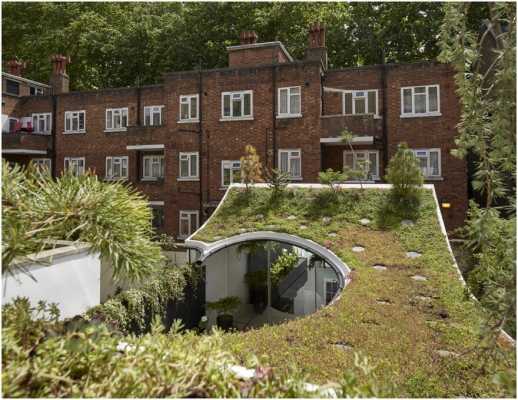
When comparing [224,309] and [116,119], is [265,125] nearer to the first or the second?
[116,119]

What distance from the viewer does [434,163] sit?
17.2 meters

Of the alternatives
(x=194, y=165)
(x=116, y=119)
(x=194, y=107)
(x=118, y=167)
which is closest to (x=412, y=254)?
(x=194, y=165)

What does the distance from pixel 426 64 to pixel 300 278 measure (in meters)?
11.8

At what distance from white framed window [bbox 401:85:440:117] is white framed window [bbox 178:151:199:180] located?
1012cm

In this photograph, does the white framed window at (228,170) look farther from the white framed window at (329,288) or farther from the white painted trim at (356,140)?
the white framed window at (329,288)

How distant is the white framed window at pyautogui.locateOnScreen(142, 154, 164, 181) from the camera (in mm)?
22297

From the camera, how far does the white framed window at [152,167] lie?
73.2 ft

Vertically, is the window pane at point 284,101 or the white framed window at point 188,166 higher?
the window pane at point 284,101

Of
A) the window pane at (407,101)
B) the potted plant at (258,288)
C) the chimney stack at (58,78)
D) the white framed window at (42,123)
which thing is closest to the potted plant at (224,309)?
the potted plant at (258,288)

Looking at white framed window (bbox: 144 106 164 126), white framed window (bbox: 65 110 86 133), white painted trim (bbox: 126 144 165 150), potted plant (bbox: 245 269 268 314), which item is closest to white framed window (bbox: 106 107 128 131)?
white framed window (bbox: 144 106 164 126)

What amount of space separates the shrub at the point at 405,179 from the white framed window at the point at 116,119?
53.0 ft

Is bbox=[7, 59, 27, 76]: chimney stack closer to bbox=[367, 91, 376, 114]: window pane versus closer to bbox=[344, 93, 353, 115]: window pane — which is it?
bbox=[344, 93, 353, 115]: window pane

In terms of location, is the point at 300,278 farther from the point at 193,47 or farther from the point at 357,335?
the point at 193,47

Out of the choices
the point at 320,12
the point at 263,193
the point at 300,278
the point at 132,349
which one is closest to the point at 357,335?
the point at 132,349
